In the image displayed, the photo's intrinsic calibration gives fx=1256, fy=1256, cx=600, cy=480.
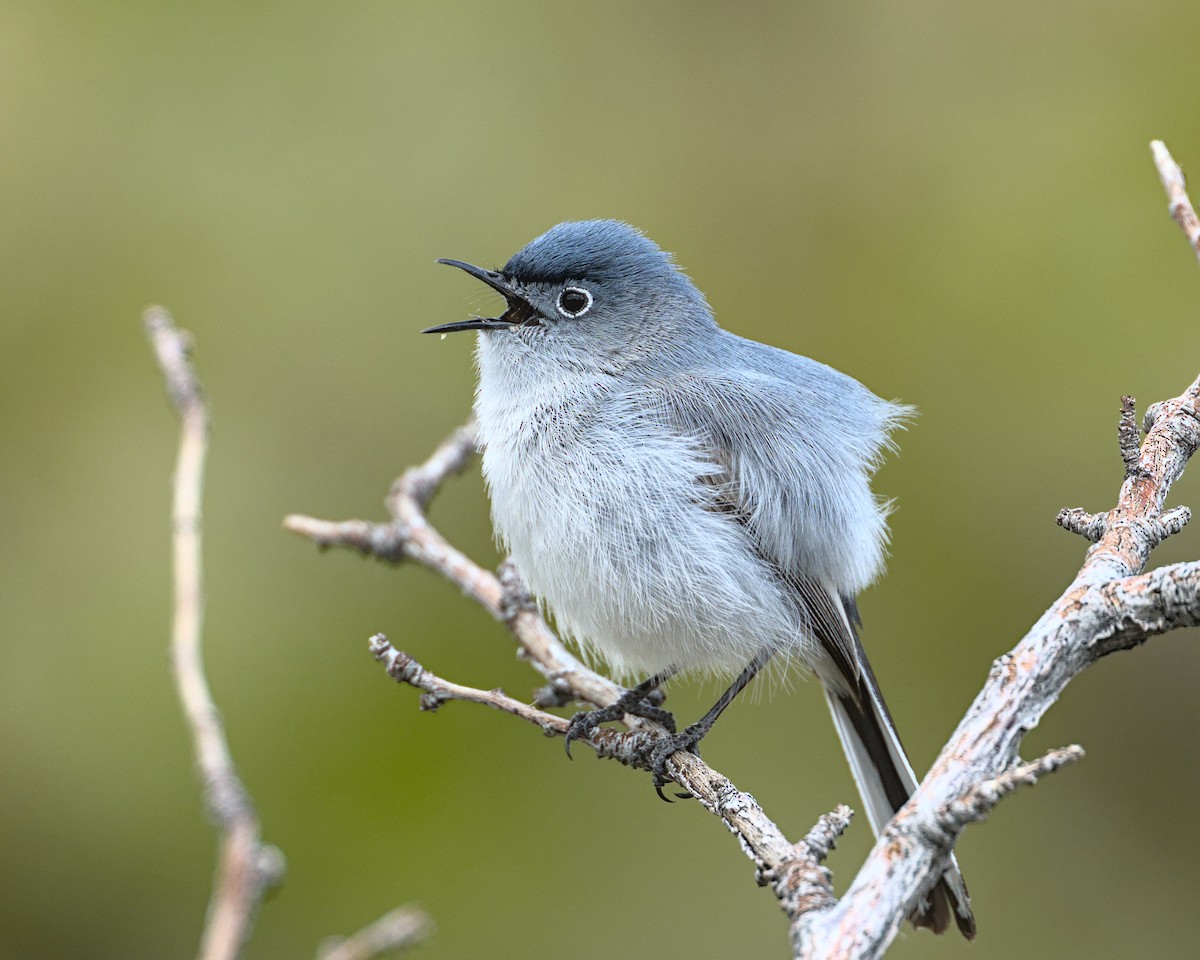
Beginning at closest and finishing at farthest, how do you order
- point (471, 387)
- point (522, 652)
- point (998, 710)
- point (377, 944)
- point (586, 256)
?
→ point (377, 944), point (998, 710), point (522, 652), point (586, 256), point (471, 387)

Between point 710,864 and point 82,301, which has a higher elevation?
point 82,301

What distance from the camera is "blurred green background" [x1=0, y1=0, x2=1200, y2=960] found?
10.3ft

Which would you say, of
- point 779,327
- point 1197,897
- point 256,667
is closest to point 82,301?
point 256,667

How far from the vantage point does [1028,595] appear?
338 cm

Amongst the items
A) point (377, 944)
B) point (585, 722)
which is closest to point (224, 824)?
point (377, 944)

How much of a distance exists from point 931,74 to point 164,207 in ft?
8.14

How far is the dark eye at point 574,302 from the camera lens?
9.53 feet

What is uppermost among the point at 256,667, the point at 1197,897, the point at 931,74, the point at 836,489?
the point at 931,74

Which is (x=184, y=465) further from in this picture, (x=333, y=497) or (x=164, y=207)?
(x=164, y=207)

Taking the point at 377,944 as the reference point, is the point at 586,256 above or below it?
above

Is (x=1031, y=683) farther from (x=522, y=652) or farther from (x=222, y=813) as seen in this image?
(x=522, y=652)

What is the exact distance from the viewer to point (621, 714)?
8.65 ft

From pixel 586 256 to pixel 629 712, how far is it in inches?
41.1

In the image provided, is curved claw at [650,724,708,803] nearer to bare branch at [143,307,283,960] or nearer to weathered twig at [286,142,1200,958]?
weathered twig at [286,142,1200,958]
